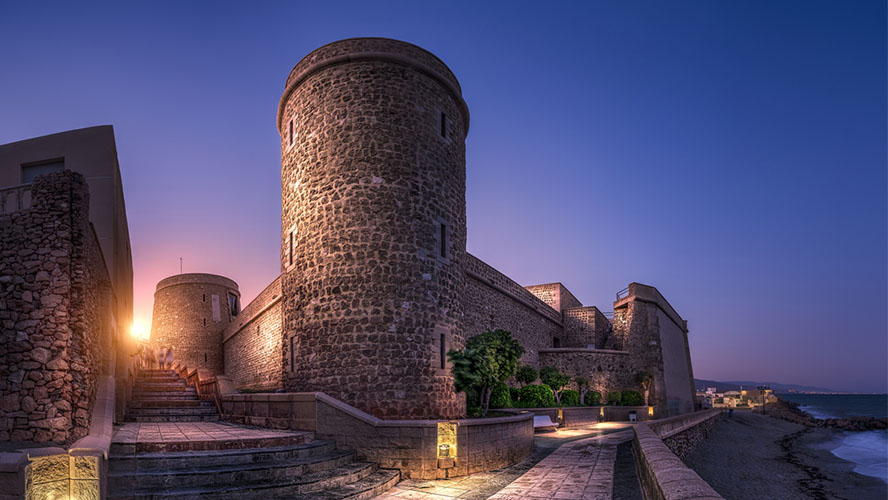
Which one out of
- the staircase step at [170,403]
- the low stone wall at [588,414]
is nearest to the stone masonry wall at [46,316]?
the staircase step at [170,403]

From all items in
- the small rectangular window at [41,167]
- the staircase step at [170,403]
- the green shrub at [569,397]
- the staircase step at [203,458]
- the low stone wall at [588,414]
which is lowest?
the low stone wall at [588,414]

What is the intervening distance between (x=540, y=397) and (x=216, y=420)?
43.4ft

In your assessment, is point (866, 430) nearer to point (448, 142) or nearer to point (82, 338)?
point (448, 142)

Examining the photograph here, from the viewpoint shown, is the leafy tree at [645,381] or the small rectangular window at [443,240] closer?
the small rectangular window at [443,240]

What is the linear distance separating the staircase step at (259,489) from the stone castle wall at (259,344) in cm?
1058

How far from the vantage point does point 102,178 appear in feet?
41.7

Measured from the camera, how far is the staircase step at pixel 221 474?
6999 millimetres

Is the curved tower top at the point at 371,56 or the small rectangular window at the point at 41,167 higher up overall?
the curved tower top at the point at 371,56

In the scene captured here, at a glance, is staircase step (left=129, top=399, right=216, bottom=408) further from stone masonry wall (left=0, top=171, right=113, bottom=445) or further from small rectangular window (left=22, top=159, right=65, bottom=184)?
stone masonry wall (left=0, top=171, right=113, bottom=445)

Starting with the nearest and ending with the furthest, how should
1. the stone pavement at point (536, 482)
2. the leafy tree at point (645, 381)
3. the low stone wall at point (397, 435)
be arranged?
the stone pavement at point (536, 482), the low stone wall at point (397, 435), the leafy tree at point (645, 381)

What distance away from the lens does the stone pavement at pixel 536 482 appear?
8.20 metres

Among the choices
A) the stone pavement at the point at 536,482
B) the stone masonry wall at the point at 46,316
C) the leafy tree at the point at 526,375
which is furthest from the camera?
the leafy tree at the point at 526,375

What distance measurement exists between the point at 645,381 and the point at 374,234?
77.6 ft

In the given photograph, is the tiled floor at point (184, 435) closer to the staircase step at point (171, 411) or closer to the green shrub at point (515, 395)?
the staircase step at point (171, 411)
